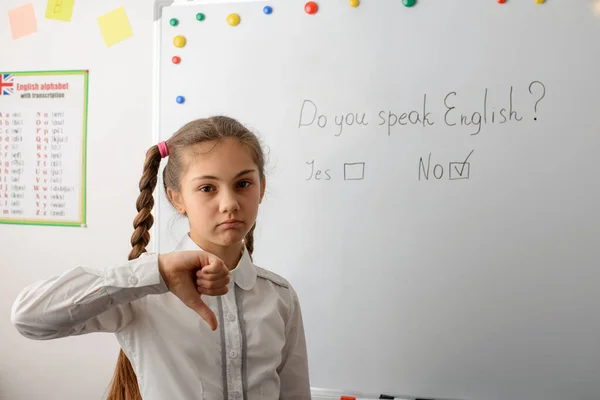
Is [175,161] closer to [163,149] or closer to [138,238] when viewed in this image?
[163,149]

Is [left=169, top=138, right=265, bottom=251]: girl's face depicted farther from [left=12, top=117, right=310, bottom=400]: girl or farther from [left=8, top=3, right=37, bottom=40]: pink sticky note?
[left=8, top=3, right=37, bottom=40]: pink sticky note

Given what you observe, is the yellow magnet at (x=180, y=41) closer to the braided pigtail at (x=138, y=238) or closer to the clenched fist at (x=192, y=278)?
the braided pigtail at (x=138, y=238)

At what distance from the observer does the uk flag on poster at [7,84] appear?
1.88m

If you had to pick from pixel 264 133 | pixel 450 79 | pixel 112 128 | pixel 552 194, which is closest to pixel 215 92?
pixel 264 133

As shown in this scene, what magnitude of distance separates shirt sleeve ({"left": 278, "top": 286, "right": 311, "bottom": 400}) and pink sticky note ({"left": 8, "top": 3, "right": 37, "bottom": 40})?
139 centimetres

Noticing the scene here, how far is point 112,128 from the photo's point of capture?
1808mm

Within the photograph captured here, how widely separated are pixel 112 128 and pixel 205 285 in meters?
1.18

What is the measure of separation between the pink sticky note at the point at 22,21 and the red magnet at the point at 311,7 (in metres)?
0.97

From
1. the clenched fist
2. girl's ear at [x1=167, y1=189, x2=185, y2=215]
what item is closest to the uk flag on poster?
girl's ear at [x1=167, y1=189, x2=185, y2=215]

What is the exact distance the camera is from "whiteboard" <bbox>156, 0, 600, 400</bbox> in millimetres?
1363

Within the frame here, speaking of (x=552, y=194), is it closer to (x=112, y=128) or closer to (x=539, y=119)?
(x=539, y=119)

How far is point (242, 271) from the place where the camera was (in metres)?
0.99

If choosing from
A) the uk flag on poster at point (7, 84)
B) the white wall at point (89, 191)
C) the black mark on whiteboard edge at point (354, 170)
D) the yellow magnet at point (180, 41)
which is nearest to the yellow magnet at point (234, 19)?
the yellow magnet at point (180, 41)

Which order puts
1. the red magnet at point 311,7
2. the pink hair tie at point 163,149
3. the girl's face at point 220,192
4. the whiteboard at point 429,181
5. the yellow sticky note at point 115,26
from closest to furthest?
the girl's face at point 220,192
the pink hair tie at point 163,149
the whiteboard at point 429,181
the red magnet at point 311,7
the yellow sticky note at point 115,26
